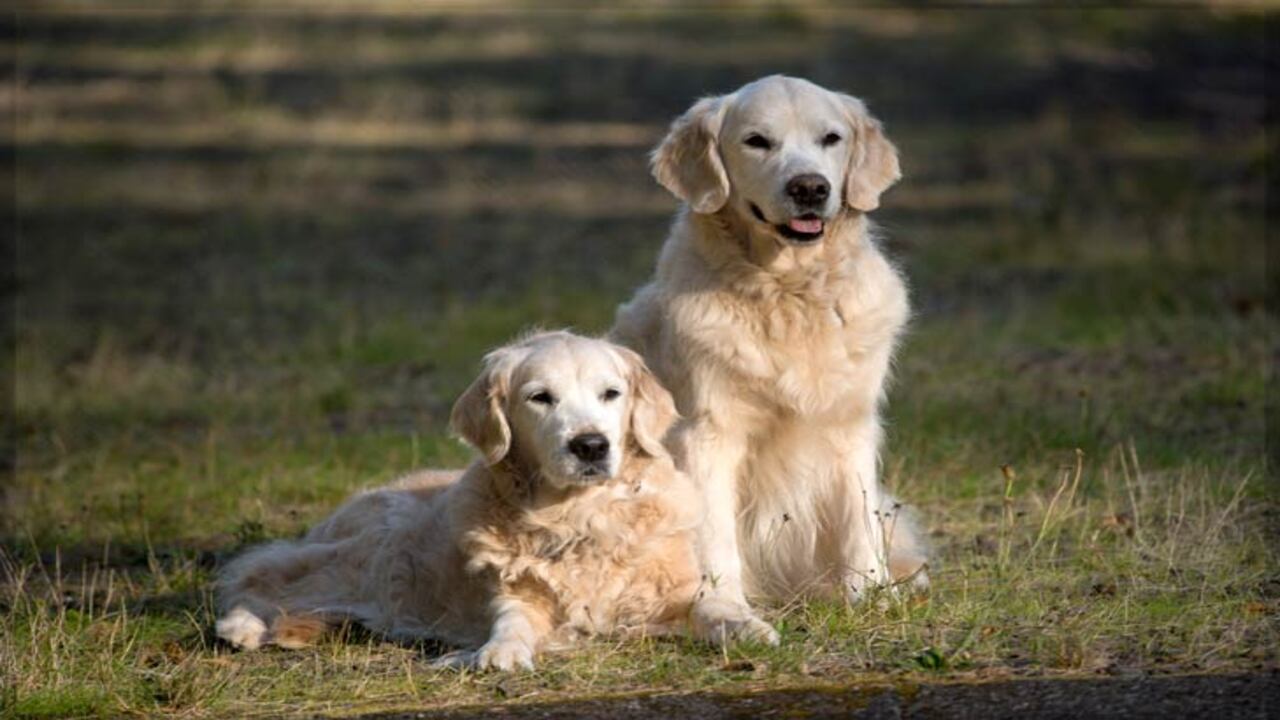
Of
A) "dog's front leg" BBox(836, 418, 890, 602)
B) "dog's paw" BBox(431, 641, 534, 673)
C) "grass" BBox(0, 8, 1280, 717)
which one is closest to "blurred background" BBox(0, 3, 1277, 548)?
"grass" BBox(0, 8, 1280, 717)

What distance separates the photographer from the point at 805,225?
6.73 metres

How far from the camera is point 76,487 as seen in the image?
960 cm

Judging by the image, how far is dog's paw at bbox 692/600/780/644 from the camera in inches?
244

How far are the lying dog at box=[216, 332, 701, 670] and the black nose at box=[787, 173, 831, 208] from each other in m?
0.79

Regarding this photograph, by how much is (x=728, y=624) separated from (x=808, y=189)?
58.7 inches

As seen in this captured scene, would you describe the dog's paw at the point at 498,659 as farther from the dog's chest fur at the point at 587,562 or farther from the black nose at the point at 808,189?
the black nose at the point at 808,189

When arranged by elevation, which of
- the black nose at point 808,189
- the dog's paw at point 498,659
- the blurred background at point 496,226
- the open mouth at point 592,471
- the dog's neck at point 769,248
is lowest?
the blurred background at point 496,226

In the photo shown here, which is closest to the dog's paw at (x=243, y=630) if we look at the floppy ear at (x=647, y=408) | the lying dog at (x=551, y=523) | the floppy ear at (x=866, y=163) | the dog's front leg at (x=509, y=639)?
the lying dog at (x=551, y=523)

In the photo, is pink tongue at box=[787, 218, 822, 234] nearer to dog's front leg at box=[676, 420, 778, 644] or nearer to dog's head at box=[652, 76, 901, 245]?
dog's head at box=[652, 76, 901, 245]

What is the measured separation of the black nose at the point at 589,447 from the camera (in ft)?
20.4

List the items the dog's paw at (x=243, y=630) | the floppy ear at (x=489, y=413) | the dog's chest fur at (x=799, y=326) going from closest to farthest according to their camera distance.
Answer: the floppy ear at (x=489, y=413) < the dog's paw at (x=243, y=630) < the dog's chest fur at (x=799, y=326)

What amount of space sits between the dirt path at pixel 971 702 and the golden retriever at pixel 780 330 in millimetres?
1020

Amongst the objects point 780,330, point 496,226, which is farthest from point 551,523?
point 496,226

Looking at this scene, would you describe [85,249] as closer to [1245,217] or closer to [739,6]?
[1245,217]
